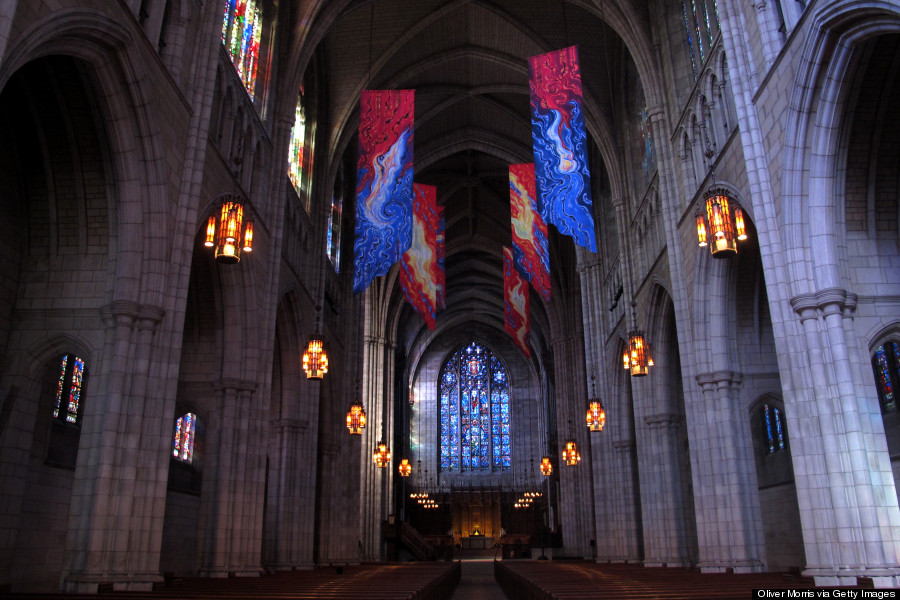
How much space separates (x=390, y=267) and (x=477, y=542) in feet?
117

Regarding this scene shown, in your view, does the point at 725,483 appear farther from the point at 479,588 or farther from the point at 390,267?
the point at 479,588

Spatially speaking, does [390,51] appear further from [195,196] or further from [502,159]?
[195,196]

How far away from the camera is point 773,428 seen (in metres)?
16.8

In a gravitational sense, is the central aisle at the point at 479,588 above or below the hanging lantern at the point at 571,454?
below

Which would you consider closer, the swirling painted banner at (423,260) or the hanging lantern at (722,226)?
the hanging lantern at (722,226)

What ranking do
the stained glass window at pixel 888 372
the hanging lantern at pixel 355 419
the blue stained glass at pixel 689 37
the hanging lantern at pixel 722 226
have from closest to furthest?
the hanging lantern at pixel 722 226 → the stained glass window at pixel 888 372 → the blue stained glass at pixel 689 37 → the hanging lantern at pixel 355 419

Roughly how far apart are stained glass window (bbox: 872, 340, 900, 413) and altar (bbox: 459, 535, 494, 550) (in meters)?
38.7

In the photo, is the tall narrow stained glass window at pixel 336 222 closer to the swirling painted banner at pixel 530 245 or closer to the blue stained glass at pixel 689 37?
the swirling painted banner at pixel 530 245

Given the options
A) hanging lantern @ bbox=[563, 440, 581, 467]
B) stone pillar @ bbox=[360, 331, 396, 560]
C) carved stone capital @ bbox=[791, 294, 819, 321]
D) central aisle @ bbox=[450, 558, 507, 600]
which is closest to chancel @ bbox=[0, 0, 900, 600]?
carved stone capital @ bbox=[791, 294, 819, 321]

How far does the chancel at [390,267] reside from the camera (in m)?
10.1

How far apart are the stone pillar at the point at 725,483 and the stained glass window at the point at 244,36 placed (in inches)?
516

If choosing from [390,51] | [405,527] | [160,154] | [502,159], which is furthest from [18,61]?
[405,527]

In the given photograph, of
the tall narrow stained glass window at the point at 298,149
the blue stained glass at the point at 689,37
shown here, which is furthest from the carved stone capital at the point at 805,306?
the tall narrow stained glass window at the point at 298,149

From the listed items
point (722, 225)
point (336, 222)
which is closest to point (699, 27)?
point (722, 225)
